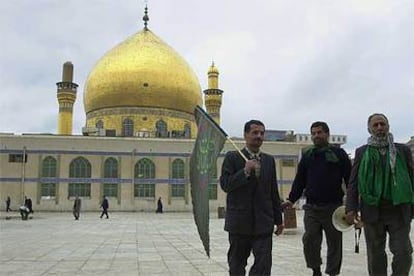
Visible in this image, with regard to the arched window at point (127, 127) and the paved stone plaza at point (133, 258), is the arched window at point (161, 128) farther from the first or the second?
the paved stone plaza at point (133, 258)

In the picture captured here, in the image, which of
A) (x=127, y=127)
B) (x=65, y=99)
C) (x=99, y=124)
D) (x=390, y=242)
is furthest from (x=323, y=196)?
(x=65, y=99)

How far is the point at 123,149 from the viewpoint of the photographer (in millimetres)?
38312

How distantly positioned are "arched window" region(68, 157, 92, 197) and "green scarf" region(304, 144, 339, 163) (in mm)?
32908

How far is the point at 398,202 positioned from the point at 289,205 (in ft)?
3.67

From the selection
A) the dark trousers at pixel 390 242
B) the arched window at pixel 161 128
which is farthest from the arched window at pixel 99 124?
the dark trousers at pixel 390 242

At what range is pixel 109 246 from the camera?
436 inches

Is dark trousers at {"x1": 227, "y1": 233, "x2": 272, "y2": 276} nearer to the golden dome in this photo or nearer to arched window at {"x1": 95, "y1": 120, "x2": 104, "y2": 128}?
the golden dome

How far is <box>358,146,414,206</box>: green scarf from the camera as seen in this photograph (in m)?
4.80

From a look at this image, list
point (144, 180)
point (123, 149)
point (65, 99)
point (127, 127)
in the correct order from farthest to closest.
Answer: point (65, 99)
point (127, 127)
point (123, 149)
point (144, 180)

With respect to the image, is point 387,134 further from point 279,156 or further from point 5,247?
point 279,156

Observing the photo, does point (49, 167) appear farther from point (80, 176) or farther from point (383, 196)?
point (383, 196)

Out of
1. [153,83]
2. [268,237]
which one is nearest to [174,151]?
[153,83]

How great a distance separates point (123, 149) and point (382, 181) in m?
34.2

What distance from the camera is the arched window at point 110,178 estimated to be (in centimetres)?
3753
